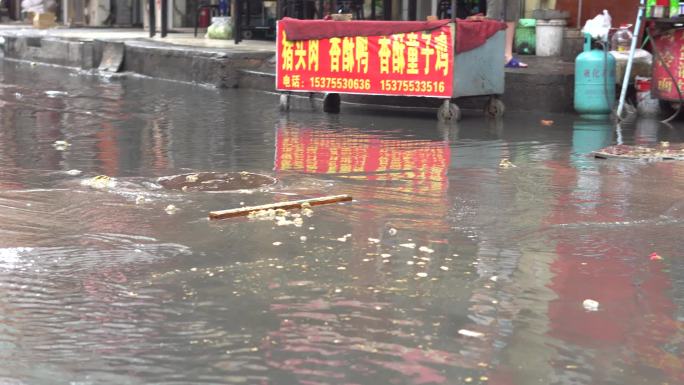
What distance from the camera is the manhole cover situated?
7.47m

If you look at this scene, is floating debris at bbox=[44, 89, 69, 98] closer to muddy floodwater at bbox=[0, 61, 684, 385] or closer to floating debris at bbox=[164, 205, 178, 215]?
muddy floodwater at bbox=[0, 61, 684, 385]

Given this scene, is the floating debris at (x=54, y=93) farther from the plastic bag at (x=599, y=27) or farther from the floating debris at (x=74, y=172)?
the plastic bag at (x=599, y=27)

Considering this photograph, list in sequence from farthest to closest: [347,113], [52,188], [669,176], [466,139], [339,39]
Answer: [347,113] < [339,39] < [466,139] < [669,176] < [52,188]

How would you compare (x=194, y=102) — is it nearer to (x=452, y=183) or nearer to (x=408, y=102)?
(x=408, y=102)

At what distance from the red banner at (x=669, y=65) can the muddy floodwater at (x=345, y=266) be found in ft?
6.92

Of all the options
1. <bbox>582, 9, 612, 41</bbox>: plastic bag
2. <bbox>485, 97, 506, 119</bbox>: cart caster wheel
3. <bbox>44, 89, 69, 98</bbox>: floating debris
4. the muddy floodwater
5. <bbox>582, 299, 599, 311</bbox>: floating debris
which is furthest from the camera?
<bbox>44, 89, 69, 98</bbox>: floating debris

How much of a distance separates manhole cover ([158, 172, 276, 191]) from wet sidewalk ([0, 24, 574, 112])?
528 centimetres

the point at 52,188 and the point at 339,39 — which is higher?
the point at 339,39

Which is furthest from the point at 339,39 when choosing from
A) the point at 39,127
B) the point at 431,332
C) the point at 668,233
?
the point at 431,332

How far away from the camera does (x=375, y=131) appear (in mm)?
10773

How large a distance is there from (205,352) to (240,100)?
34.3 feet

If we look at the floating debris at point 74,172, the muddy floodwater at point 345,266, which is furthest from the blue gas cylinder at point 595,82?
the floating debris at point 74,172

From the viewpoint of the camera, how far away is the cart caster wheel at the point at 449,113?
11477 millimetres

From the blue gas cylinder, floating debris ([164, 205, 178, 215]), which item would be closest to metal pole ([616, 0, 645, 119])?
the blue gas cylinder
